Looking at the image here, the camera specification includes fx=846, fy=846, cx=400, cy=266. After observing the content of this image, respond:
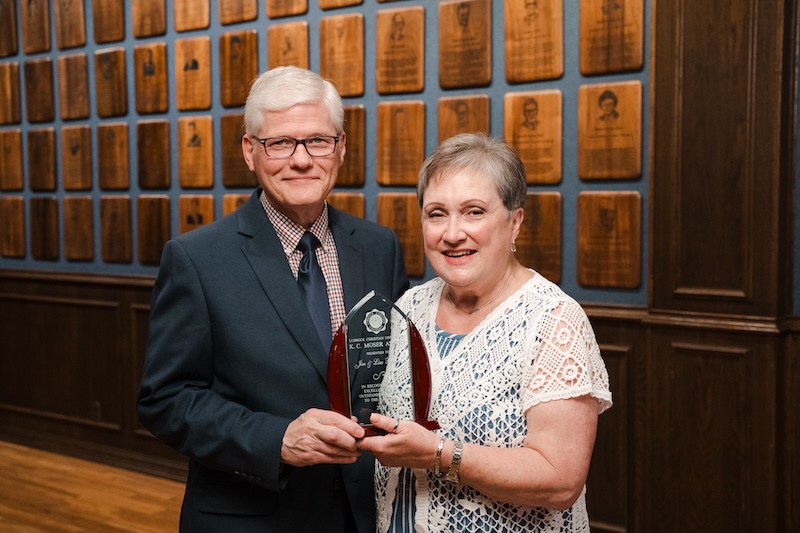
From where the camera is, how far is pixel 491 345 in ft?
5.57

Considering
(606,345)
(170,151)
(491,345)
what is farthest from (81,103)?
(491,345)

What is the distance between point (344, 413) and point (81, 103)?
164 inches

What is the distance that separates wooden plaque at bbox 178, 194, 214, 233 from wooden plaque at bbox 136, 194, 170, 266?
0.40 ft

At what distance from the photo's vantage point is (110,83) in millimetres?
5023

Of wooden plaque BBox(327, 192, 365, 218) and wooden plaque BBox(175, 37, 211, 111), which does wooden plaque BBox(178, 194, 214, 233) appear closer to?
wooden plaque BBox(175, 37, 211, 111)

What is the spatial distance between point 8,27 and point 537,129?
3.77 meters

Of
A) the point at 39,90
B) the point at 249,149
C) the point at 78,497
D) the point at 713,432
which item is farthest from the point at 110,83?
the point at 713,432

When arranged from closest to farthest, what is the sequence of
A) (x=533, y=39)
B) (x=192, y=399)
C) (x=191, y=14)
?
1. (x=192, y=399)
2. (x=533, y=39)
3. (x=191, y=14)

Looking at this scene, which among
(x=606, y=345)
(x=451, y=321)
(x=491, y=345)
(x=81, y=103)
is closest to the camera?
(x=491, y=345)

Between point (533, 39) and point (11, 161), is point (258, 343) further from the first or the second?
point (11, 161)

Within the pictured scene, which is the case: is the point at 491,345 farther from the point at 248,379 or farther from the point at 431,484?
the point at 248,379

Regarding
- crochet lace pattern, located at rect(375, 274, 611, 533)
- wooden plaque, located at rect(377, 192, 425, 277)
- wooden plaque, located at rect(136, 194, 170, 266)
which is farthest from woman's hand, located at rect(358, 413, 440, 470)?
wooden plaque, located at rect(136, 194, 170, 266)

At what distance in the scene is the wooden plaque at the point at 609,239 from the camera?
3410mm

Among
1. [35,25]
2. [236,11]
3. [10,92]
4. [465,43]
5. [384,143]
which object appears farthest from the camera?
[10,92]
